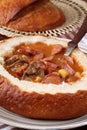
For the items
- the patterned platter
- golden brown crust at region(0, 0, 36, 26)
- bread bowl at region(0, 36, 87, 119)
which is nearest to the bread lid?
bread bowl at region(0, 36, 87, 119)

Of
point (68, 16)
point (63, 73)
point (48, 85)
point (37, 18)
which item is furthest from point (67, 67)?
point (68, 16)

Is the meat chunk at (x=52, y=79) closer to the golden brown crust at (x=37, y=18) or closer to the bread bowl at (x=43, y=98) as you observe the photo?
the bread bowl at (x=43, y=98)

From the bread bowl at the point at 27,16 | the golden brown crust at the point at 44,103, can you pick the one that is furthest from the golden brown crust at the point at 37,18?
the golden brown crust at the point at 44,103

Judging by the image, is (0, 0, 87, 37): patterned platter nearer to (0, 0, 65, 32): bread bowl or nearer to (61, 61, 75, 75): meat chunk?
(0, 0, 65, 32): bread bowl

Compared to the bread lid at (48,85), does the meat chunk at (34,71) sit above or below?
below

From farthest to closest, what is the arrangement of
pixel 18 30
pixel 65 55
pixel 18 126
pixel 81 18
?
pixel 81 18
pixel 18 30
pixel 65 55
pixel 18 126

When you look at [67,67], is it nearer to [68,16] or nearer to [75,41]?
[75,41]

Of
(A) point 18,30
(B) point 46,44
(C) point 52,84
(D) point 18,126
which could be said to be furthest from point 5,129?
(A) point 18,30

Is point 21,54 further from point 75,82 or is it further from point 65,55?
point 75,82
